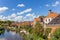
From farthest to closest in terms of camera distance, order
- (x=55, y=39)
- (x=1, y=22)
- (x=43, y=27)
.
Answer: (x=1, y=22)
(x=43, y=27)
(x=55, y=39)

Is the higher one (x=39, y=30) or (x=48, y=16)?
(x=48, y=16)

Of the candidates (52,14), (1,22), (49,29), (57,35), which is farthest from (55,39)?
(1,22)

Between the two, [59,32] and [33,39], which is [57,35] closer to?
[59,32]

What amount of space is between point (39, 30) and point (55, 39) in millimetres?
9932

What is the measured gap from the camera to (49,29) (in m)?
26.6

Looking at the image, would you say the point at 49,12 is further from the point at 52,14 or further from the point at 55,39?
the point at 55,39

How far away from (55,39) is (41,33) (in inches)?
356

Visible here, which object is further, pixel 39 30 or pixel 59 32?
pixel 39 30

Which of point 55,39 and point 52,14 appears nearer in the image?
point 55,39

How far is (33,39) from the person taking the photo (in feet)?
77.2

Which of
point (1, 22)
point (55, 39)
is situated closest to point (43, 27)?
point (55, 39)

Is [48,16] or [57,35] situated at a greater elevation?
[48,16]

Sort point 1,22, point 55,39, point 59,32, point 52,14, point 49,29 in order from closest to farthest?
point 55,39, point 59,32, point 49,29, point 52,14, point 1,22

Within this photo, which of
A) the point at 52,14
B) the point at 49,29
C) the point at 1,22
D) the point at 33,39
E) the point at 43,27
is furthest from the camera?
the point at 1,22
